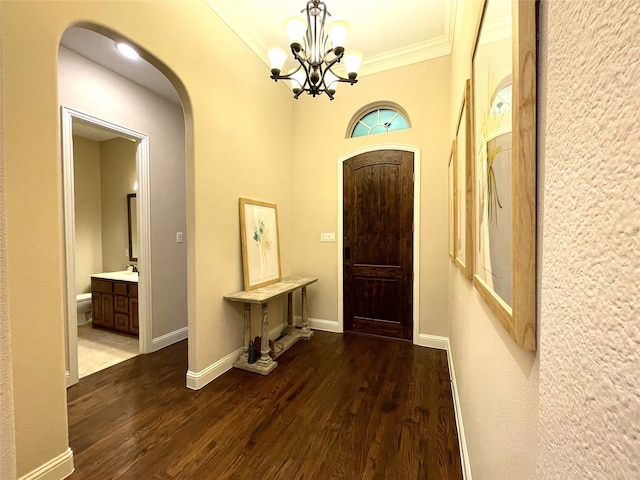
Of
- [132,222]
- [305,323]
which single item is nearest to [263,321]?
[305,323]

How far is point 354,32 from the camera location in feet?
9.32

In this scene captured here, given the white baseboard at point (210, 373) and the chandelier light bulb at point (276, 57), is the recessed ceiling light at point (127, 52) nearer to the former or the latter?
the chandelier light bulb at point (276, 57)

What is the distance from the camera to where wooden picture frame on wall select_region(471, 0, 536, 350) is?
532 millimetres

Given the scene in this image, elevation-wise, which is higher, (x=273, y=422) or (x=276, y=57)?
(x=276, y=57)

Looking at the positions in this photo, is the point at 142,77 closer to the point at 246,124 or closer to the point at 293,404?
the point at 246,124

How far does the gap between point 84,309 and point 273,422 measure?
3.62 meters

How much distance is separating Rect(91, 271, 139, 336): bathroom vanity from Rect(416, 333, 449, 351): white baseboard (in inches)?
132

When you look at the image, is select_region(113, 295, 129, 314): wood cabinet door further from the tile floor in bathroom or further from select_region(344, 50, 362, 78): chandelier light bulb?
select_region(344, 50, 362, 78): chandelier light bulb

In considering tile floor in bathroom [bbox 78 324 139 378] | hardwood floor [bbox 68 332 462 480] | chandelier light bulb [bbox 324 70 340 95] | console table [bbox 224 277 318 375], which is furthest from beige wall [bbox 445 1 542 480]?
tile floor in bathroom [bbox 78 324 139 378]

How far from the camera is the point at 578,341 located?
0.33 m

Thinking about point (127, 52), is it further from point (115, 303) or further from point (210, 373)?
point (210, 373)

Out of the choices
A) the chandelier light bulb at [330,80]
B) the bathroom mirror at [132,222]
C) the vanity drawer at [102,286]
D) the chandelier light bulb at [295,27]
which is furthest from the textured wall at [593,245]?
the bathroom mirror at [132,222]

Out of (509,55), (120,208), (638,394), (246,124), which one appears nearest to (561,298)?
(638,394)

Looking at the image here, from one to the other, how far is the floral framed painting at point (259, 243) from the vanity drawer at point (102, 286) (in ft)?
6.86
